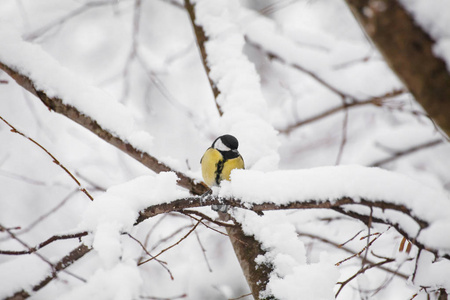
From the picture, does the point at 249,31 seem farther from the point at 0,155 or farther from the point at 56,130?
the point at 0,155

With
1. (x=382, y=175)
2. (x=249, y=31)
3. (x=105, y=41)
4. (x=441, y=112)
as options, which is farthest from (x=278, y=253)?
(x=105, y=41)

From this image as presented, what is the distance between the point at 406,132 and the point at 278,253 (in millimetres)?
2090

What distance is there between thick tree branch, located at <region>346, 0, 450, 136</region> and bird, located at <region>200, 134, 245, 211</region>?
1.64 m

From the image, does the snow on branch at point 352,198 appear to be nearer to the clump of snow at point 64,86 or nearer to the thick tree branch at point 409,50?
the thick tree branch at point 409,50

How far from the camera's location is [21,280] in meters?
1.89

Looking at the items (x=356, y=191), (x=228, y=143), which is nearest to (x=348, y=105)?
(x=228, y=143)

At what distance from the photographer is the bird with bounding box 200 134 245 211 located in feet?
7.89

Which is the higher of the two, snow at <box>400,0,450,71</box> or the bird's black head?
the bird's black head

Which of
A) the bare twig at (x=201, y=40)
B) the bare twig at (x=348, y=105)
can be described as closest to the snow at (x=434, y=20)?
the bare twig at (x=348, y=105)

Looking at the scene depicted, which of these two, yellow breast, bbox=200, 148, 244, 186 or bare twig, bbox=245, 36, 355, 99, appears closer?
yellow breast, bbox=200, 148, 244, 186

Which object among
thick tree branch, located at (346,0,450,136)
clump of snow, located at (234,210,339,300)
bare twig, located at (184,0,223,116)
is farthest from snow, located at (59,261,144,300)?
bare twig, located at (184,0,223,116)

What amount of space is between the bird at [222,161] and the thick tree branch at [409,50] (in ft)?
5.37

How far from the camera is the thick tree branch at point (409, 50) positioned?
2.41 feet

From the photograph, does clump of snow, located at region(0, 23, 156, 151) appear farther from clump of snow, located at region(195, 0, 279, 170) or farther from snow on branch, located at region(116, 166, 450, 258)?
snow on branch, located at region(116, 166, 450, 258)
